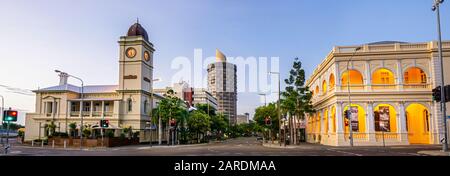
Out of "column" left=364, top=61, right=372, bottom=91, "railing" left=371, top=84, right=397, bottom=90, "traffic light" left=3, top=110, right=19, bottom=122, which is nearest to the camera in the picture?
"traffic light" left=3, top=110, right=19, bottom=122

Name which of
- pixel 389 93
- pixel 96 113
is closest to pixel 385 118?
pixel 389 93

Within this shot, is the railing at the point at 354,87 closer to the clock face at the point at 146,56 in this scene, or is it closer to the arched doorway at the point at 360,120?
the arched doorway at the point at 360,120

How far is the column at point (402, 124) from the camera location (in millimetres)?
39969

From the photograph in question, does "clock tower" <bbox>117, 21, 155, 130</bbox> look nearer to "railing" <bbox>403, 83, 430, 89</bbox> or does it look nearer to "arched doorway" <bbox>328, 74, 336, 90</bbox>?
"arched doorway" <bbox>328, 74, 336, 90</bbox>

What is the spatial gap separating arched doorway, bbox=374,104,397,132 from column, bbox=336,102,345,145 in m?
3.83

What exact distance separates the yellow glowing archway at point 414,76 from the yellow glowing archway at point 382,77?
1.70 meters

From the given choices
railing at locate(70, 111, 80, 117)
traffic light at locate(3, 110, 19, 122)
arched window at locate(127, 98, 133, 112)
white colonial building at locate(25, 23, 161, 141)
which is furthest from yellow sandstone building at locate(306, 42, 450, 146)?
railing at locate(70, 111, 80, 117)

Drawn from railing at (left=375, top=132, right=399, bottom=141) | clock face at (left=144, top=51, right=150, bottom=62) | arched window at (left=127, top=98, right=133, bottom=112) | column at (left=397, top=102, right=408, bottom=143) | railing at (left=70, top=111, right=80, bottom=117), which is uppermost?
clock face at (left=144, top=51, right=150, bottom=62)

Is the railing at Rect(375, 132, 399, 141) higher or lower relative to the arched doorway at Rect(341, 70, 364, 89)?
lower

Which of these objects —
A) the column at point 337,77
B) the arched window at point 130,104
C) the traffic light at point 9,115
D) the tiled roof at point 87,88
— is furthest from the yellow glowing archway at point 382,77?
the tiled roof at point 87,88

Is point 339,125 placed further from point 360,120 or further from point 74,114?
point 74,114

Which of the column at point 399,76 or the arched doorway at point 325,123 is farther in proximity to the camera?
the arched doorway at point 325,123

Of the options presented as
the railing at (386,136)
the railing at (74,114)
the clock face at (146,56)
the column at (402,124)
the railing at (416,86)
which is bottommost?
the railing at (386,136)

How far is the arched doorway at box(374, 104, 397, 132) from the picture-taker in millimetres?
39000
